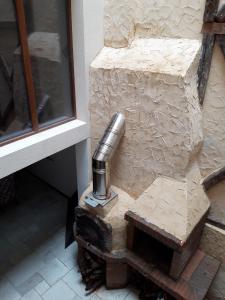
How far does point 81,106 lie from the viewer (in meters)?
3.21

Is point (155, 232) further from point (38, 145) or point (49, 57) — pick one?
point (49, 57)

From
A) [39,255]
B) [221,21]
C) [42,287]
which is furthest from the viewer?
[39,255]

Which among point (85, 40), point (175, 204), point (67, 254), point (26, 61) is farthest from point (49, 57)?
point (67, 254)

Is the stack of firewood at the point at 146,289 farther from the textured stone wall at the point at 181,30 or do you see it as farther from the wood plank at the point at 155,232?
the textured stone wall at the point at 181,30

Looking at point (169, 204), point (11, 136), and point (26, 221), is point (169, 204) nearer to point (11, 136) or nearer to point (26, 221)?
point (11, 136)

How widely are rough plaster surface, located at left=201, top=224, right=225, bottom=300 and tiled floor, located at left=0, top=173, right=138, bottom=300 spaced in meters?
1.10

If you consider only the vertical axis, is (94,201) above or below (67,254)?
above

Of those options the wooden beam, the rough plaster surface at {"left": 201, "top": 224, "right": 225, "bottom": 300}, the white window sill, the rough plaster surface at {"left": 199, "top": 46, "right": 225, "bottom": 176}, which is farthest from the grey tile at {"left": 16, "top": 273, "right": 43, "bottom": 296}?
the wooden beam

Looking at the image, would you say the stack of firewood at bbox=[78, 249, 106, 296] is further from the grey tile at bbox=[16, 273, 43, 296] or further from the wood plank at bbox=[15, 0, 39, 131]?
the wood plank at bbox=[15, 0, 39, 131]

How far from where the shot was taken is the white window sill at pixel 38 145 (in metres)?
2.57

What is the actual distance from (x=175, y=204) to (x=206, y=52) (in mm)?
1557

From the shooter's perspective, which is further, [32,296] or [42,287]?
[42,287]

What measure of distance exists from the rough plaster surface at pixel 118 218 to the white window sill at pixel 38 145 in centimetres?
76

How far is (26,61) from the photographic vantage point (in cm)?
260
